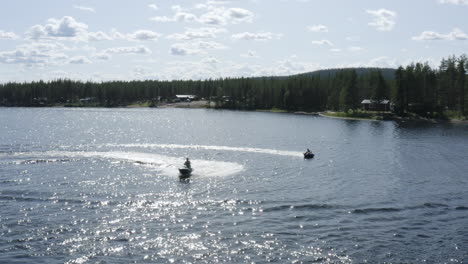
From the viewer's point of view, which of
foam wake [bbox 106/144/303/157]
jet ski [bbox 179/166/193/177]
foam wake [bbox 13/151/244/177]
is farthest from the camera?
foam wake [bbox 106/144/303/157]

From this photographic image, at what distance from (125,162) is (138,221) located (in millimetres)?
35242

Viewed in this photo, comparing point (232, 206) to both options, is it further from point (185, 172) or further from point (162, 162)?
point (162, 162)

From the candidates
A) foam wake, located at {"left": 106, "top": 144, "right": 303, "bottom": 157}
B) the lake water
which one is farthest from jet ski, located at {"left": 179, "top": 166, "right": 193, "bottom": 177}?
foam wake, located at {"left": 106, "top": 144, "right": 303, "bottom": 157}

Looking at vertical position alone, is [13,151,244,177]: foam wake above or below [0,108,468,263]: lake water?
above

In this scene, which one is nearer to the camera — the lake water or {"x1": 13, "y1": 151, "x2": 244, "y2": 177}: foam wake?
the lake water

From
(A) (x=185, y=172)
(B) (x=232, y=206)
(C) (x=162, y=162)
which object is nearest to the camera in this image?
(B) (x=232, y=206)

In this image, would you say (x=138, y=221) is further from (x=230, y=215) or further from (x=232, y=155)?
(x=232, y=155)

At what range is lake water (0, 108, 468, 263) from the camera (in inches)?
1478

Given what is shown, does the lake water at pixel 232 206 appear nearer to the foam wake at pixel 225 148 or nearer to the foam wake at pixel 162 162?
the foam wake at pixel 162 162

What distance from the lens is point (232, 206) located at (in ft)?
165

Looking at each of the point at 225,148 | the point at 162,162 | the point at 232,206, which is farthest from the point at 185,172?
the point at 225,148

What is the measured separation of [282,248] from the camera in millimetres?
37969

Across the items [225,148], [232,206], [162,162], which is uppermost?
[225,148]

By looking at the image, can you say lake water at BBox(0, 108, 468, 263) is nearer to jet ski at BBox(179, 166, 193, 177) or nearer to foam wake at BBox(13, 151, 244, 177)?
foam wake at BBox(13, 151, 244, 177)
